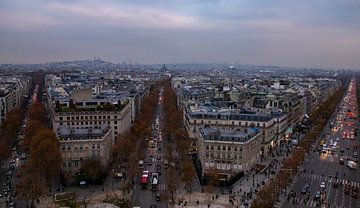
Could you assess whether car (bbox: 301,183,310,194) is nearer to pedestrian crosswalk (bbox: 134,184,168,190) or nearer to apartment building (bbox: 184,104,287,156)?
pedestrian crosswalk (bbox: 134,184,168,190)

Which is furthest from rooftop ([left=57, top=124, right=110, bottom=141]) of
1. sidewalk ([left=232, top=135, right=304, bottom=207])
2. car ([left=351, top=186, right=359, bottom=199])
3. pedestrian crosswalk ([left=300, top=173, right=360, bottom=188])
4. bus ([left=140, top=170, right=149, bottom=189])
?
car ([left=351, top=186, right=359, bottom=199])

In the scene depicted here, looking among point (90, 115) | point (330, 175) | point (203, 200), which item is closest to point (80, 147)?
point (90, 115)

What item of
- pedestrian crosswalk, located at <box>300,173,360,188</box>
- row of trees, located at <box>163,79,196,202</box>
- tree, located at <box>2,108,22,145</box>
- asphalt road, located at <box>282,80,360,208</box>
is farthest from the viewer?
tree, located at <box>2,108,22,145</box>

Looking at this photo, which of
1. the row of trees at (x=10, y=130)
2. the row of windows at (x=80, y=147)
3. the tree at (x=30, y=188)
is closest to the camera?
the tree at (x=30, y=188)

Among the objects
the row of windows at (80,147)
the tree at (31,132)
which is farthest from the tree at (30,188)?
the tree at (31,132)

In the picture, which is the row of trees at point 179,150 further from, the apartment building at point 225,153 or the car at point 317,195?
the car at point 317,195

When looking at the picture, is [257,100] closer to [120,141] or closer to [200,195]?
[120,141]

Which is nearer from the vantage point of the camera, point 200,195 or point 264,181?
point 200,195

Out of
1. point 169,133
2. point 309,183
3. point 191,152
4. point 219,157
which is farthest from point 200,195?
point 169,133
